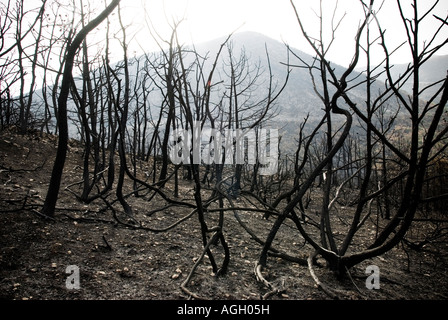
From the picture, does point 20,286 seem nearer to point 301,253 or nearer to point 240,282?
point 240,282

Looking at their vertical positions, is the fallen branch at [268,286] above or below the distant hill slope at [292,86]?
below

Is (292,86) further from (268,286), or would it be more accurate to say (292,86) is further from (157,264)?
(268,286)

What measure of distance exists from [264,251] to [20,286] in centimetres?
210

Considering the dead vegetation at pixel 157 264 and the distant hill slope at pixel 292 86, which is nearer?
the dead vegetation at pixel 157 264

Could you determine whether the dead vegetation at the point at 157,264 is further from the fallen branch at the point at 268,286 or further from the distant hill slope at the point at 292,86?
the distant hill slope at the point at 292,86

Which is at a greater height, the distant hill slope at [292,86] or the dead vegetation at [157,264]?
the distant hill slope at [292,86]

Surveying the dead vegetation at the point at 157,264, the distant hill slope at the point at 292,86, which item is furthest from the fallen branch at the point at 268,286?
the distant hill slope at the point at 292,86

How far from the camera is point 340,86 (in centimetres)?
201

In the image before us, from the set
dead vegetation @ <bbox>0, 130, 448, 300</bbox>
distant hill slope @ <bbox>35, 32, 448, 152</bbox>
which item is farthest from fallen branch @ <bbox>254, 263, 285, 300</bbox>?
distant hill slope @ <bbox>35, 32, 448, 152</bbox>

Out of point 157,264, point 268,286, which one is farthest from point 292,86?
point 268,286

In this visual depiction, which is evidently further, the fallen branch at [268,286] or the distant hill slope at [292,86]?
the distant hill slope at [292,86]

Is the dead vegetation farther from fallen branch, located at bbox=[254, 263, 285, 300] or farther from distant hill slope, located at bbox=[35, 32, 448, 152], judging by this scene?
distant hill slope, located at bbox=[35, 32, 448, 152]

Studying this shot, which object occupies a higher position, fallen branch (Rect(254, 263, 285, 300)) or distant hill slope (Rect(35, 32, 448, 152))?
distant hill slope (Rect(35, 32, 448, 152))
